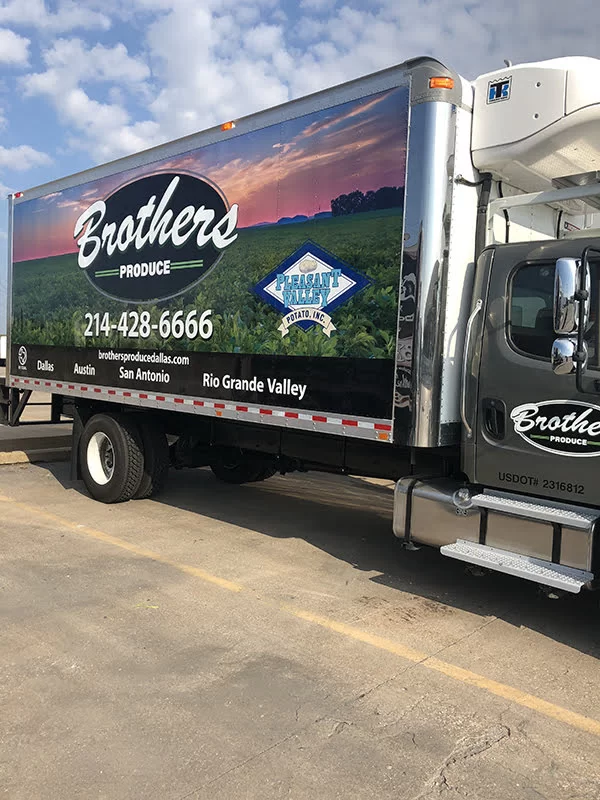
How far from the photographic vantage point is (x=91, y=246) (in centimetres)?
769

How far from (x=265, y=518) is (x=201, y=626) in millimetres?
2926

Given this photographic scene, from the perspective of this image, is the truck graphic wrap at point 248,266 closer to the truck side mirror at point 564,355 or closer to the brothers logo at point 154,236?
the brothers logo at point 154,236

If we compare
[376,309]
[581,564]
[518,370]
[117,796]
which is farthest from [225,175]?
[117,796]

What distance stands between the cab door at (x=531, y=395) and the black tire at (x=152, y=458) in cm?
393

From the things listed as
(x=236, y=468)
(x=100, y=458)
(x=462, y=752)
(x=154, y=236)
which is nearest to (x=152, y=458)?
(x=100, y=458)

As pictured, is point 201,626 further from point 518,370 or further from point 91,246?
point 91,246

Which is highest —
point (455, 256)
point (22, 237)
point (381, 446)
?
point (22, 237)

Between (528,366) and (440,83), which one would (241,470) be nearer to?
(528,366)

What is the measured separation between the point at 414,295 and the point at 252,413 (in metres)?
1.84

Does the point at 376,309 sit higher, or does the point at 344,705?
the point at 376,309

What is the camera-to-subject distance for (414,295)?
4.74 metres

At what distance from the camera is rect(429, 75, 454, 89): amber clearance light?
15.2ft

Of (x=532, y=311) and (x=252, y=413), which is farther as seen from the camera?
(x=252, y=413)

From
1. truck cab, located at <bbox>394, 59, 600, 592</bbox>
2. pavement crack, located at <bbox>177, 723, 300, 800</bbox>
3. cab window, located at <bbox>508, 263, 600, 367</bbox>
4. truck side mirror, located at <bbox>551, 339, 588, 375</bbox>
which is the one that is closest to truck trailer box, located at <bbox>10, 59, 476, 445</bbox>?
truck cab, located at <bbox>394, 59, 600, 592</bbox>
